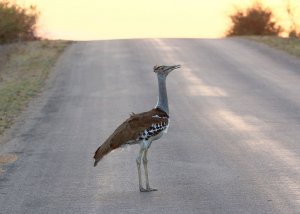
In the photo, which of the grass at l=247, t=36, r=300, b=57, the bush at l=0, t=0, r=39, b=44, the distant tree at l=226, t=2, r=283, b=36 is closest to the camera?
the grass at l=247, t=36, r=300, b=57

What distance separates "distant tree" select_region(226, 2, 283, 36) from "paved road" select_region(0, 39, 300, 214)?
656 inches

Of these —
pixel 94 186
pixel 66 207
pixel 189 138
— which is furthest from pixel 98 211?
pixel 189 138

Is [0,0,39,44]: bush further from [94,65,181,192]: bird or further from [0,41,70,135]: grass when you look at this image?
[94,65,181,192]: bird

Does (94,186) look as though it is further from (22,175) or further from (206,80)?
(206,80)

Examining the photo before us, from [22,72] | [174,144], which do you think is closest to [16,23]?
[22,72]

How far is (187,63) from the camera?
28.0 m

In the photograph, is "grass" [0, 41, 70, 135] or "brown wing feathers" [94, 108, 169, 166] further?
"grass" [0, 41, 70, 135]

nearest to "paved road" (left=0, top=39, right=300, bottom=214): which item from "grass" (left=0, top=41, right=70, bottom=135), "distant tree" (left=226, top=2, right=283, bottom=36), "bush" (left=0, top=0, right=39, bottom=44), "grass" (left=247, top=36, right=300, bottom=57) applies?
"grass" (left=0, top=41, right=70, bottom=135)

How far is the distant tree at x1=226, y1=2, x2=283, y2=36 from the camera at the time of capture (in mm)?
44344

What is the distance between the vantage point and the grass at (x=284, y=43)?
30883 millimetres

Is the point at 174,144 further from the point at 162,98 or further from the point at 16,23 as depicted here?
the point at 16,23

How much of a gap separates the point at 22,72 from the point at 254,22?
20352 millimetres

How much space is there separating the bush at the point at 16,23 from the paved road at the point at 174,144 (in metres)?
9.41

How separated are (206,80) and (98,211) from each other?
576 inches
